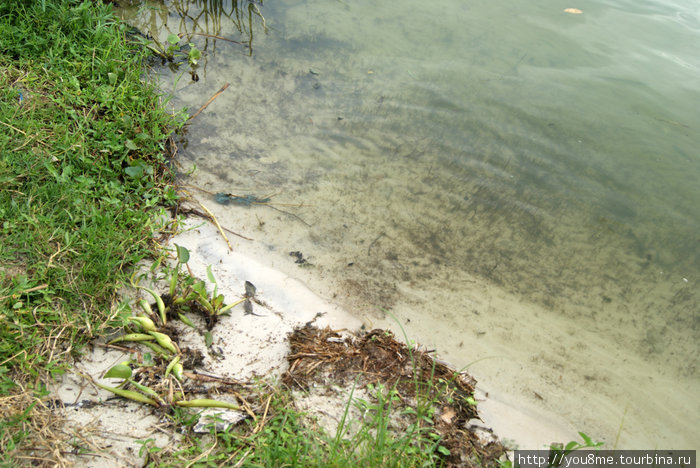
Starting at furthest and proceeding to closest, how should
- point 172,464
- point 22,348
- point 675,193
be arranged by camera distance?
point 675,193 → point 22,348 → point 172,464

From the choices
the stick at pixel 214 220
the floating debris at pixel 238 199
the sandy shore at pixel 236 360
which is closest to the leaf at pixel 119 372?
the sandy shore at pixel 236 360

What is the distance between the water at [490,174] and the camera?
109 inches

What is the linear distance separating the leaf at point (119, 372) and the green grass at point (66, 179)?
251mm

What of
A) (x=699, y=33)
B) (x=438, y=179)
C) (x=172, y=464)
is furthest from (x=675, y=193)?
(x=172, y=464)

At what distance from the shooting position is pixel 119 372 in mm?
1938

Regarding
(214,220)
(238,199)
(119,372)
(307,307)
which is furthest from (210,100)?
(119,372)

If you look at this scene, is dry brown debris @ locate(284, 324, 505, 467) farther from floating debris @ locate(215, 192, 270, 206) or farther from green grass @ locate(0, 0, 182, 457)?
floating debris @ locate(215, 192, 270, 206)

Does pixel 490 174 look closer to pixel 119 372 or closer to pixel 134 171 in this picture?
pixel 134 171

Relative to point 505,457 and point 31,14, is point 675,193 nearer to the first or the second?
point 505,457

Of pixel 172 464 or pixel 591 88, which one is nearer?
pixel 172 464

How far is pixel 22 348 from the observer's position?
6.61 ft

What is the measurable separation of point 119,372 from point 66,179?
50.6 inches

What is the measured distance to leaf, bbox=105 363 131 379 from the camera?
6.35 feet

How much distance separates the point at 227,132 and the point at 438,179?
1.71 metres
